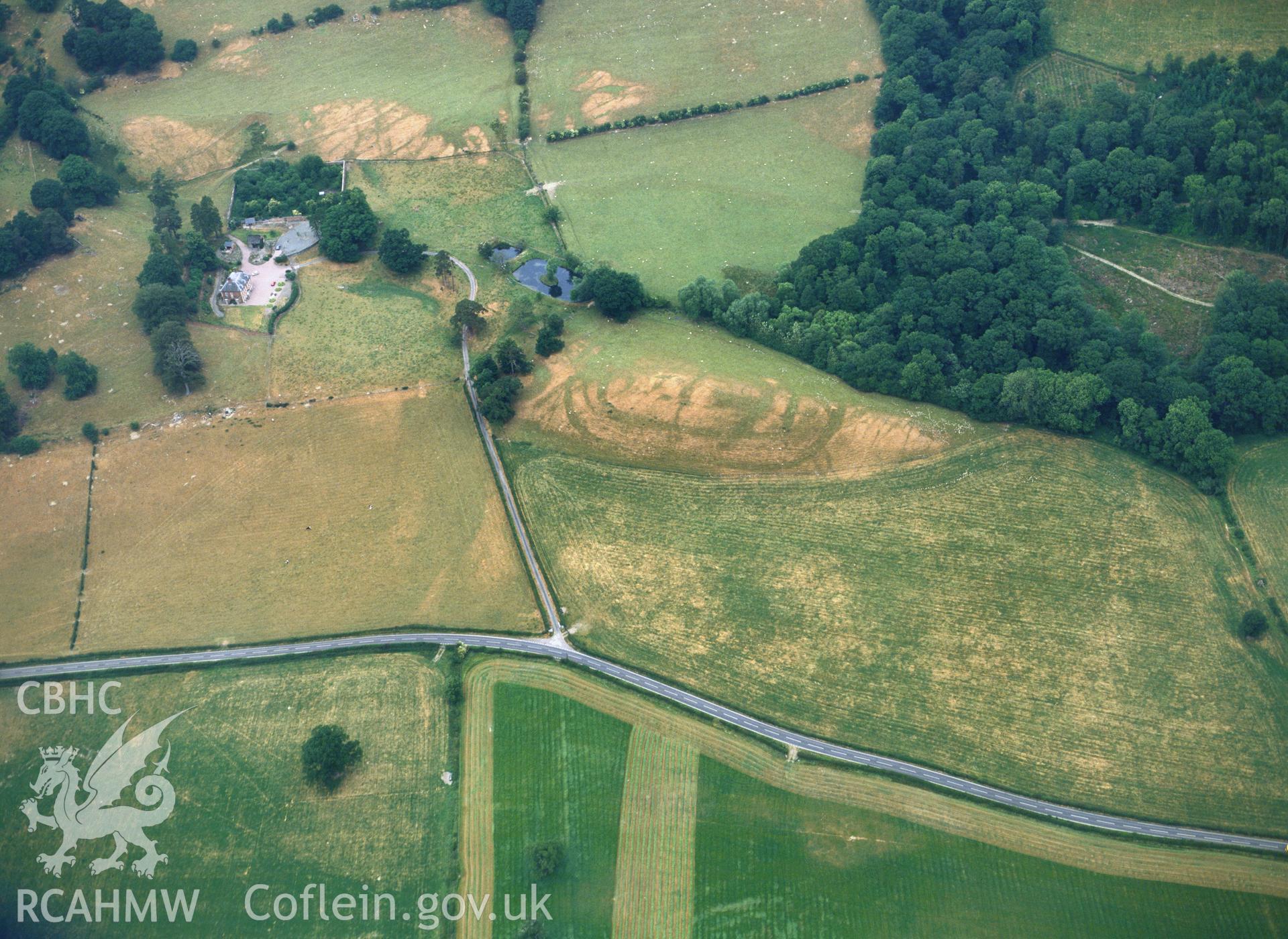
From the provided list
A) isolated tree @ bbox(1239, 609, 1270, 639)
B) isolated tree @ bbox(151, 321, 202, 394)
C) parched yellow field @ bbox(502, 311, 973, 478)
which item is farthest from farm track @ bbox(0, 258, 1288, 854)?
isolated tree @ bbox(151, 321, 202, 394)

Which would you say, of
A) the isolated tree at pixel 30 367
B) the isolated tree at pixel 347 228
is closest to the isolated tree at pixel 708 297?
the isolated tree at pixel 347 228

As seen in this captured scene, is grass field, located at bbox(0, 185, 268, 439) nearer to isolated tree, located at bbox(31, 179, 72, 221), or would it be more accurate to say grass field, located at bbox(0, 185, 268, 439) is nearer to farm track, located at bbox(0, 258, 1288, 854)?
isolated tree, located at bbox(31, 179, 72, 221)

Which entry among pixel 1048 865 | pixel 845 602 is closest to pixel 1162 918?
pixel 1048 865

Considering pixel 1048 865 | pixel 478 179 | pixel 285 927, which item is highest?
pixel 478 179

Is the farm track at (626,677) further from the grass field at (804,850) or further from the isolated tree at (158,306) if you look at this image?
the isolated tree at (158,306)

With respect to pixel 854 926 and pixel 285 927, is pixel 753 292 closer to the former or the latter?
pixel 854 926

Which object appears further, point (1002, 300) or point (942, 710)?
point (1002, 300)
